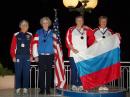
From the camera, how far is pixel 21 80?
11758 millimetres

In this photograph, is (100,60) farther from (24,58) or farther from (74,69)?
(24,58)

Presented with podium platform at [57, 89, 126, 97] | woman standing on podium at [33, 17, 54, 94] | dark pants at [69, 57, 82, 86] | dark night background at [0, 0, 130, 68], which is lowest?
podium platform at [57, 89, 126, 97]

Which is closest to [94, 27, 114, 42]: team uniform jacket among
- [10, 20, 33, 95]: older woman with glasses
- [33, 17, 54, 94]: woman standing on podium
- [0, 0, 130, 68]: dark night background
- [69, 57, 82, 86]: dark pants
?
[69, 57, 82, 86]: dark pants

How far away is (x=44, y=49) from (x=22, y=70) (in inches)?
27.7

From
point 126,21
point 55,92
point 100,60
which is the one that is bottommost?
point 55,92

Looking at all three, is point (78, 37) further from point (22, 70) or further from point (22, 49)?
point (22, 70)

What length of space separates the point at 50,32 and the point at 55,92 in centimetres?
142

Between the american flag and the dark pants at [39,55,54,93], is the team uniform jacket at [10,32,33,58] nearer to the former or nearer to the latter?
the dark pants at [39,55,54,93]

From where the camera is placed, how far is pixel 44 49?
11398mm

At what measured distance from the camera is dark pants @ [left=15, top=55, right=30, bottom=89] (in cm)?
1148

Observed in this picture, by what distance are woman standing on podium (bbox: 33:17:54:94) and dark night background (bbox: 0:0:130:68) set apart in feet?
23.8

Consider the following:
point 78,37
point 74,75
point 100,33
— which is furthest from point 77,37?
point 74,75

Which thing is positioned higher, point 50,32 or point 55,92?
point 50,32

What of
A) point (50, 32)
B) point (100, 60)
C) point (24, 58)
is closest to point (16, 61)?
point (24, 58)
